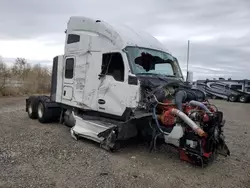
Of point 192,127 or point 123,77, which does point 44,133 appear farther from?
point 192,127

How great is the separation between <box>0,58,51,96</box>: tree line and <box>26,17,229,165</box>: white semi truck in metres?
13.9

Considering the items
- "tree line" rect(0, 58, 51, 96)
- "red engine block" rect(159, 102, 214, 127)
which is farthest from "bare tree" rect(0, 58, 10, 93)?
"red engine block" rect(159, 102, 214, 127)

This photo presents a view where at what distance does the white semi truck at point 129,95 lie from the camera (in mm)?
5332

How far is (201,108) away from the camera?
5.58m

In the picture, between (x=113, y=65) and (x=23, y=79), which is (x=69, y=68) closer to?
(x=113, y=65)

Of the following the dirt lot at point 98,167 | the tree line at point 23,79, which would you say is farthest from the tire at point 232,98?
the dirt lot at point 98,167

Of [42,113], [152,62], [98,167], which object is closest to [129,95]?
[152,62]

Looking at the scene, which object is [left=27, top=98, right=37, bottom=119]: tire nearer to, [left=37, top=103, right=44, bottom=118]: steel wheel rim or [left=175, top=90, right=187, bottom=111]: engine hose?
[left=37, top=103, right=44, bottom=118]: steel wheel rim

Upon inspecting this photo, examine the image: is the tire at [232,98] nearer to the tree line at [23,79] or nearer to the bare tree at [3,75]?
the tree line at [23,79]

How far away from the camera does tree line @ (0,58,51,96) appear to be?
20344 mm

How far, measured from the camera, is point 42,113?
934 centimetres

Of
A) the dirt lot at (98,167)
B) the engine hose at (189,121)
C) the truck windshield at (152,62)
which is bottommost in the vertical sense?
the dirt lot at (98,167)

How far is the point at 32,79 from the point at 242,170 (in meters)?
21.2

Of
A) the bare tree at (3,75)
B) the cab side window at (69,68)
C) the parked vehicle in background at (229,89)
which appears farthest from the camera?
the parked vehicle in background at (229,89)
